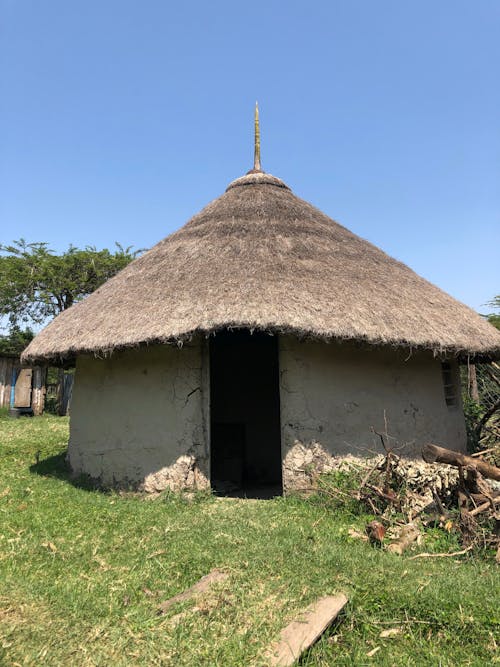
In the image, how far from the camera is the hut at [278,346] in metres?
5.59

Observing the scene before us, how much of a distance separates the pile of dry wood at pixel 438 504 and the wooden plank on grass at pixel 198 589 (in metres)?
1.33

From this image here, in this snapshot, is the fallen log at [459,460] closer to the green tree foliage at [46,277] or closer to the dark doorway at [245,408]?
the dark doorway at [245,408]

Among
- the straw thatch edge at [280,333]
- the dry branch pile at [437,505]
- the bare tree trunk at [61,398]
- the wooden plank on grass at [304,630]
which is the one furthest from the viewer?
the bare tree trunk at [61,398]

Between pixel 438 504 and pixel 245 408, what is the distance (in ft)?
18.0

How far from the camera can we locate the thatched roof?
5531 mm

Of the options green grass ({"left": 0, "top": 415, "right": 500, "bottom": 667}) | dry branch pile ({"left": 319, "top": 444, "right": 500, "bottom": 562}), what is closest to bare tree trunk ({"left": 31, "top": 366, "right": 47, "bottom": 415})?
green grass ({"left": 0, "top": 415, "right": 500, "bottom": 667})

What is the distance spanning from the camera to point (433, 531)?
4.14m

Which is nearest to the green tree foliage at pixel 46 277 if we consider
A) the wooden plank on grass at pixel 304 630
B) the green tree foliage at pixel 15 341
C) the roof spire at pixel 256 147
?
the green tree foliage at pixel 15 341

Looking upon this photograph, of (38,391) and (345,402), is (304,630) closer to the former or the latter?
(345,402)

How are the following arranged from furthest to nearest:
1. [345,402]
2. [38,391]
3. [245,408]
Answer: [38,391] → [245,408] → [345,402]

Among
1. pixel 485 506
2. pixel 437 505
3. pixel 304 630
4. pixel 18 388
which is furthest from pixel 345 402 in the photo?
pixel 18 388

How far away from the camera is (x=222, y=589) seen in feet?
10.4

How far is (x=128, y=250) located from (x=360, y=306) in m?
16.1

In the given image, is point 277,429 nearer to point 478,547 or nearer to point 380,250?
point 380,250
